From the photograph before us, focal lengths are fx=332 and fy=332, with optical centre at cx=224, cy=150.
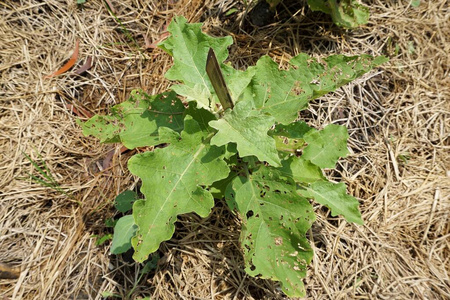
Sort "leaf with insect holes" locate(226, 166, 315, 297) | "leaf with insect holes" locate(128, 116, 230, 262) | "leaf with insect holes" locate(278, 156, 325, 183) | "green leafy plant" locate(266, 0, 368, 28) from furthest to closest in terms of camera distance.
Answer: "green leafy plant" locate(266, 0, 368, 28) → "leaf with insect holes" locate(278, 156, 325, 183) → "leaf with insect holes" locate(226, 166, 315, 297) → "leaf with insect holes" locate(128, 116, 230, 262)

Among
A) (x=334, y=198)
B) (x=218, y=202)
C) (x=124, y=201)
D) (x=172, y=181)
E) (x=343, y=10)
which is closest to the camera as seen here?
(x=172, y=181)

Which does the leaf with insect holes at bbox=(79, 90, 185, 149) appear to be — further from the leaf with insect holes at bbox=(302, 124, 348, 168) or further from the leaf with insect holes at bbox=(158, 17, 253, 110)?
the leaf with insect holes at bbox=(302, 124, 348, 168)

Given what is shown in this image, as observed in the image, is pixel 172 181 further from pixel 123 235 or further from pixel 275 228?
pixel 123 235

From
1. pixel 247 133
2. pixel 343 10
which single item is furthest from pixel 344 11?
pixel 247 133

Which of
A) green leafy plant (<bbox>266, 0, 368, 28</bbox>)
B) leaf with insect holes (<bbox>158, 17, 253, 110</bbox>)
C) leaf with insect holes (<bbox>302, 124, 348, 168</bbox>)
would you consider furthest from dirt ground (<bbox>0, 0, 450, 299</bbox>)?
leaf with insect holes (<bbox>158, 17, 253, 110</bbox>)

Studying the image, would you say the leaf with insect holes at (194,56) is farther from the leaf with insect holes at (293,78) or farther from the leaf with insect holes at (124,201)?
the leaf with insect holes at (124,201)

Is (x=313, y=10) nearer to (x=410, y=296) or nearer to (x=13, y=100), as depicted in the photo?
(x=410, y=296)

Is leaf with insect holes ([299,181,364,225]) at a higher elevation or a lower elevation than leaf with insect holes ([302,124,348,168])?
lower
